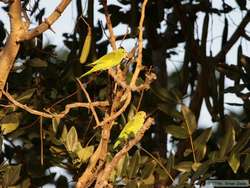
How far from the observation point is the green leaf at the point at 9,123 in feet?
3.71

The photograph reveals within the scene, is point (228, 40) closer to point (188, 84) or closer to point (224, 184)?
point (188, 84)

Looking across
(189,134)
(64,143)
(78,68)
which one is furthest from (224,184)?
(78,68)

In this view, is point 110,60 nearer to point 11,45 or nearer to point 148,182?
point 11,45

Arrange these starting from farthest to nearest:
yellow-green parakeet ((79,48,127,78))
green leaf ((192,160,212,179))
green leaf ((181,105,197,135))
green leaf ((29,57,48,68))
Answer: green leaf ((29,57,48,68)), green leaf ((181,105,197,135)), green leaf ((192,160,212,179)), yellow-green parakeet ((79,48,127,78))

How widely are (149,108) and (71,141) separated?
0.21 meters

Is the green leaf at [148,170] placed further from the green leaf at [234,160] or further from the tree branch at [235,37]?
the tree branch at [235,37]

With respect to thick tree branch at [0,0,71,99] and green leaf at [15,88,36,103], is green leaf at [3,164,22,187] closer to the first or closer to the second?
green leaf at [15,88,36,103]

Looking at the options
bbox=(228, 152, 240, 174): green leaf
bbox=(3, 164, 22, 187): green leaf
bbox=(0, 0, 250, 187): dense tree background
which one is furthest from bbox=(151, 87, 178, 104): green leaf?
bbox=(3, 164, 22, 187): green leaf

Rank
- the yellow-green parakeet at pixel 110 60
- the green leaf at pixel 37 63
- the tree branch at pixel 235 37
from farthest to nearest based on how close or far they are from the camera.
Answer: the tree branch at pixel 235 37
the green leaf at pixel 37 63
the yellow-green parakeet at pixel 110 60

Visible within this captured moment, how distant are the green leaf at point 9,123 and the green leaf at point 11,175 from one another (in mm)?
75

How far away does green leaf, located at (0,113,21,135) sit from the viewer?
1130mm

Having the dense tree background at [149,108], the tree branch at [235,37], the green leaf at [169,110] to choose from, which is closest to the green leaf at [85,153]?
the dense tree background at [149,108]

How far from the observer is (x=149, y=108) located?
121 centimetres

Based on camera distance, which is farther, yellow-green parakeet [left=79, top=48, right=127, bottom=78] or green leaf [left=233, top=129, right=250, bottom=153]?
green leaf [left=233, top=129, right=250, bottom=153]
